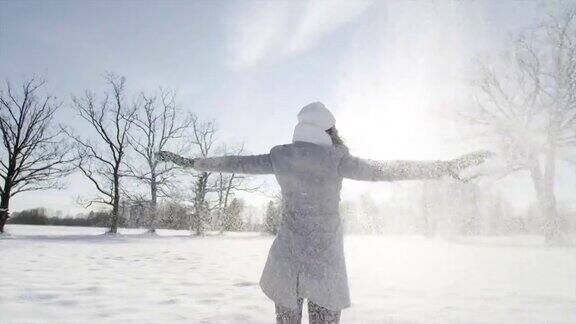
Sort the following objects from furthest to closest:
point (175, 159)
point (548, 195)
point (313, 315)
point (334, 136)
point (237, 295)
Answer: point (548, 195)
point (237, 295)
point (175, 159)
point (334, 136)
point (313, 315)

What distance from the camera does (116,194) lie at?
78.5 feet

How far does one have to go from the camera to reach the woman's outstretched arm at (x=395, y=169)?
1.92 m

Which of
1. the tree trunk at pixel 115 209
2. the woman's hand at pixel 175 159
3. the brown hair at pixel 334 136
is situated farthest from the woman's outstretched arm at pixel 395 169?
the tree trunk at pixel 115 209

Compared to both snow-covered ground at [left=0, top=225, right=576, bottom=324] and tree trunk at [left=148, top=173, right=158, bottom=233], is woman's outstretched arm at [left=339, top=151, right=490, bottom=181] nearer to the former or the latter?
snow-covered ground at [left=0, top=225, right=576, bottom=324]

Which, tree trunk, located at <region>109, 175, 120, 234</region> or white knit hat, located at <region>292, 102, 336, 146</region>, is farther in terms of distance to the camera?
tree trunk, located at <region>109, 175, 120, 234</region>

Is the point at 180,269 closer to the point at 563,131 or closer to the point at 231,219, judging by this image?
the point at 563,131

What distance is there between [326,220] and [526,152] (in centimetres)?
1883

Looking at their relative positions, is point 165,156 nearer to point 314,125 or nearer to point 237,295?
point 314,125

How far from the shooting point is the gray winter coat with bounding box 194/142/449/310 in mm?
1952

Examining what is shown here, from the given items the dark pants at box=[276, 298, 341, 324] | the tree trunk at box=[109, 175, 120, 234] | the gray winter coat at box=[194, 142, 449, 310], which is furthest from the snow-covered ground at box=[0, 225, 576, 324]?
the tree trunk at box=[109, 175, 120, 234]

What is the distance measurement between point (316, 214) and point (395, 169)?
463mm

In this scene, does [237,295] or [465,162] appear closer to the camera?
[465,162]

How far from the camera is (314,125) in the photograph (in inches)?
82.0

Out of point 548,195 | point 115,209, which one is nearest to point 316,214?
point 548,195
